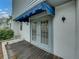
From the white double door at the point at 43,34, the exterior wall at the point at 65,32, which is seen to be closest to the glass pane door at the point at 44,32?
the white double door at the point at 43,34

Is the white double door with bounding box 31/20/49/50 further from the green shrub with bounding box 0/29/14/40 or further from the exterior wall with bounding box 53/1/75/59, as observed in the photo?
the green shrub with bounding box 0/29/14/40

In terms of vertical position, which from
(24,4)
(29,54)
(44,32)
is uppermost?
(24,4)

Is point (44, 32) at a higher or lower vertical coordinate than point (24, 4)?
lower

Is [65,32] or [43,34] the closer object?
[65,32]

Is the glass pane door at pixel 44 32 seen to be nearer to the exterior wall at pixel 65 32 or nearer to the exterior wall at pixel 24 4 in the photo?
the exterior wall at pixel 65 32

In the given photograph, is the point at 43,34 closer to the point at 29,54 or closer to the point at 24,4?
the point at 29,54

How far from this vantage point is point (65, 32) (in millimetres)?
5363

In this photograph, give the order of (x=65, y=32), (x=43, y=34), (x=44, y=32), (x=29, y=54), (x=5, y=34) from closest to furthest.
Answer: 1. (x=65, y=32)
2. (x=29, y=54)
3. (x=44, y=32)
4. (x=43, y=34)
5. (x=5, y=34)

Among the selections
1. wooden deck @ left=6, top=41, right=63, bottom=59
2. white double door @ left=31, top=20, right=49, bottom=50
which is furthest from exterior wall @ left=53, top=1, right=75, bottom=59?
white double door @ left=31, top=20, right=49, bottom=50

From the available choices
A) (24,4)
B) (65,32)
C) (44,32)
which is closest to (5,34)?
(24,4)

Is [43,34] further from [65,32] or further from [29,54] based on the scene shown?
[65,32]

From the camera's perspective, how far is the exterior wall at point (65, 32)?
4.87 m

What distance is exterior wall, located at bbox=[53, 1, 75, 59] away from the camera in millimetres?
4867

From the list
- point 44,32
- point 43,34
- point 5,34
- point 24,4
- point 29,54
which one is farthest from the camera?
point 5,34
